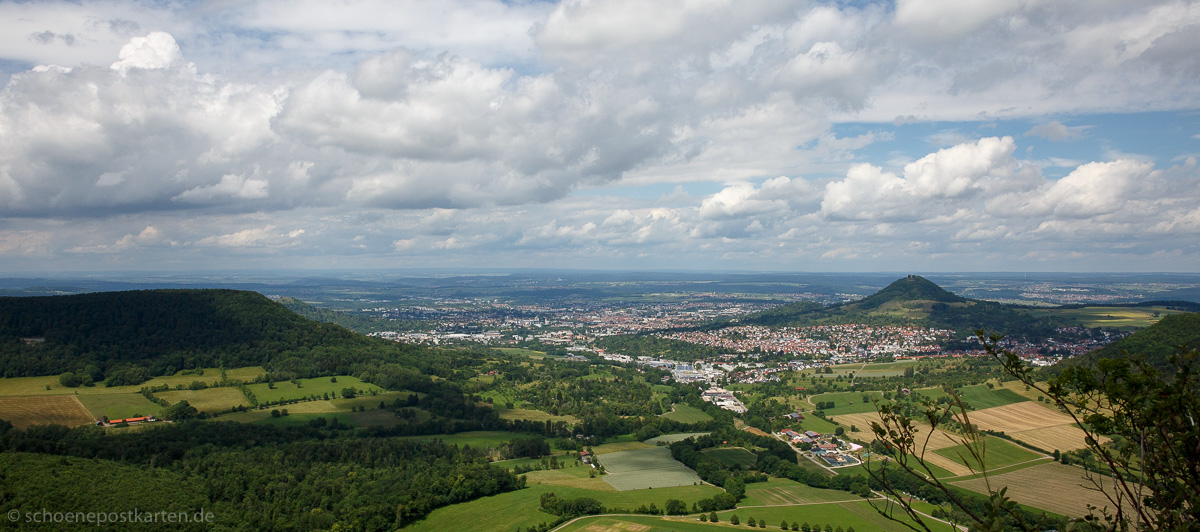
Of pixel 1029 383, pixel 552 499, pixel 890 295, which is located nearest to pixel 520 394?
pixel 552 499

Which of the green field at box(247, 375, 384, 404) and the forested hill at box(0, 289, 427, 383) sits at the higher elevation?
the forested hill at box(0, 289, 427, 383)

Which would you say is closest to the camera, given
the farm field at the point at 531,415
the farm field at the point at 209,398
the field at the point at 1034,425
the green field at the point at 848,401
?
the field at the point at 1034,425

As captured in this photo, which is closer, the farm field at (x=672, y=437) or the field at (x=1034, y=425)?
the field at (x=1034, y=425)

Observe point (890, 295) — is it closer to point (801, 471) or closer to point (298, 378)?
point (801, 471)

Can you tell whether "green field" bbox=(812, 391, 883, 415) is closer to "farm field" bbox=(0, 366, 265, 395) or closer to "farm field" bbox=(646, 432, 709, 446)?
"farm field" bbox=(646, 432, 709, 446)

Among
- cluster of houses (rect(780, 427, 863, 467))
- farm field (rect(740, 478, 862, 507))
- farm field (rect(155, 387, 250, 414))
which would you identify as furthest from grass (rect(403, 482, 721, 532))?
farm field (rect(155, 387, 250, 414))

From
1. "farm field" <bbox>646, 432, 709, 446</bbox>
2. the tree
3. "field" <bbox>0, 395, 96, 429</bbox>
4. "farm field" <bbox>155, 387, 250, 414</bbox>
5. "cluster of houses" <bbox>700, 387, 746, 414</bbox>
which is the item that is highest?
the tree

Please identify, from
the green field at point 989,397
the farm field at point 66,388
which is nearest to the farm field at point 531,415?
the farm field at point 66,388

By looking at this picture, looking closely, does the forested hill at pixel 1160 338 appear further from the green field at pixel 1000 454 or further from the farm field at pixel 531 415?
the farm field at pixel 531 415
